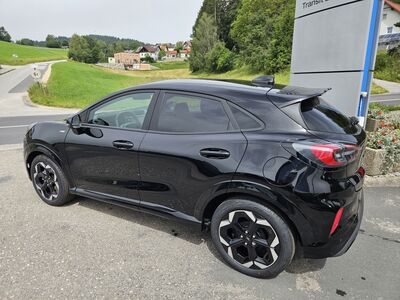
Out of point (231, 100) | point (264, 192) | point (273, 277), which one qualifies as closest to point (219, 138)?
point (231, 100)

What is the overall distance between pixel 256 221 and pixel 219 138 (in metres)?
0.76

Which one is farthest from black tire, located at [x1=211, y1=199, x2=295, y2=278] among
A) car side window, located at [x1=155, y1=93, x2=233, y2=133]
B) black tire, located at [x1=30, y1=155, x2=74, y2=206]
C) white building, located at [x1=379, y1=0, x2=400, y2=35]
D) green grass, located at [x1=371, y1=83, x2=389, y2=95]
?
white building, located at [x1=379, y1=0, x2=400, y2=35]

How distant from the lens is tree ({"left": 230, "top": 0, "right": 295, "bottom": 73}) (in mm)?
32531

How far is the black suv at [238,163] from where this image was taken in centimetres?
214

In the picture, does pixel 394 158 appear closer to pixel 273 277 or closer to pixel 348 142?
pixel 348 142

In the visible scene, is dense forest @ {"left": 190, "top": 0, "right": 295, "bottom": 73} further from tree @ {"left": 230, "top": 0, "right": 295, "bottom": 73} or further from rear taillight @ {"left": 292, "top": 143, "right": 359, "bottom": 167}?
rear taillight @ {"left": 292, "top": 143, "right": 359, "bottom": 167}

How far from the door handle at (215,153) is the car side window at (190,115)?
0.62 feet

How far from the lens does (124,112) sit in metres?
3.27

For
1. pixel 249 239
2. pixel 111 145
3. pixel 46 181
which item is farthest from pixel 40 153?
pixel 249 239

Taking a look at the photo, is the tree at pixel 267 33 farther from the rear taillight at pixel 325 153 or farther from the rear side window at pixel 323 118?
the rear taillight at pixel 325 153

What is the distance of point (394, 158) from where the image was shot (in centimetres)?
429

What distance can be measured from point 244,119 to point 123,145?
1280 millimetres

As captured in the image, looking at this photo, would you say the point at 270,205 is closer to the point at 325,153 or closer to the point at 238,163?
the point at 238,163

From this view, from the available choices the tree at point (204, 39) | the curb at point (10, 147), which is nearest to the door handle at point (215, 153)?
the curb at point (10, 147)
